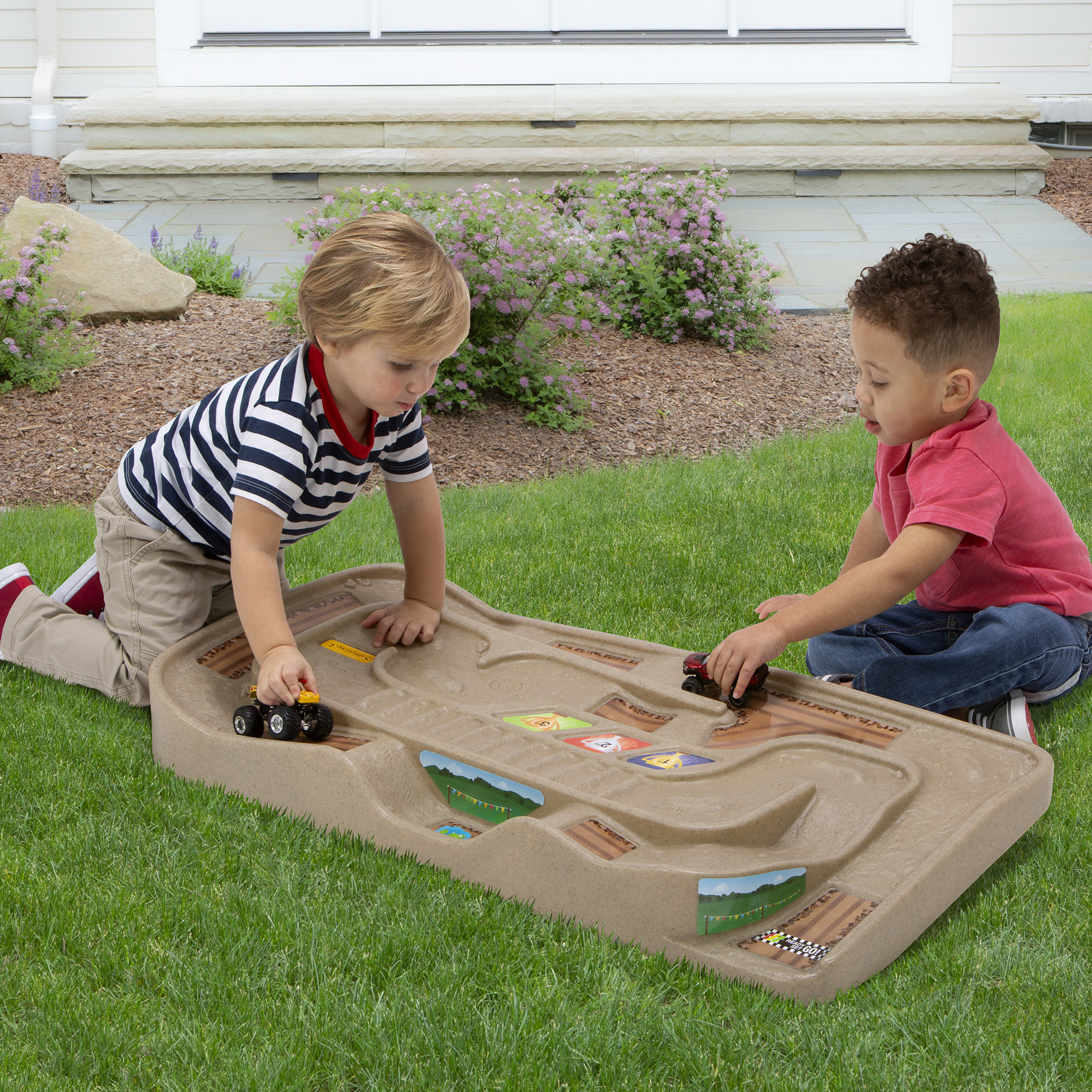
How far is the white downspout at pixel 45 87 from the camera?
31.3 ft

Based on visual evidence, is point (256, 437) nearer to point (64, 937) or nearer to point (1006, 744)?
point (64, 937)

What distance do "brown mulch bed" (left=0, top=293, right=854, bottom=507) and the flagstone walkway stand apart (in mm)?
934

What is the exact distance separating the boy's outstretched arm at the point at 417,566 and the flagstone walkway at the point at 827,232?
14.9ft

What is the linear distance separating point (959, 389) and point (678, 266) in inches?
165

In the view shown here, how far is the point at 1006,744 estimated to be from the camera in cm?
234

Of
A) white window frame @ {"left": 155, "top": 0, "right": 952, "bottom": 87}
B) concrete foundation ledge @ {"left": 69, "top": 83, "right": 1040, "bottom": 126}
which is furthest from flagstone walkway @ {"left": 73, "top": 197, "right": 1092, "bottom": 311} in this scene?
white window frame @ {"left": 155, "top": 0, "right": 952, "bottom": 87}

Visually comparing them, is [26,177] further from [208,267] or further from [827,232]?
[827,232]

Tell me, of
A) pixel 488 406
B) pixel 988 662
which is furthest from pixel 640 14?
pixel 988 662

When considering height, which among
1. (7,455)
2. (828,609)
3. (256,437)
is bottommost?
(7,455)

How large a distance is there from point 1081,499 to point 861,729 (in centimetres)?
208

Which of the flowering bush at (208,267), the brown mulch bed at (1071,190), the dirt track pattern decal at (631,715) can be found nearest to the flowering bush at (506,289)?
the flowering bush at (208,267)

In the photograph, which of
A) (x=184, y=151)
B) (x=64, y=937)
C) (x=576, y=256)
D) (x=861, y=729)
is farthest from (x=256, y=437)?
(x=184, y=151)

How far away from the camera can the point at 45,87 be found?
379 inches

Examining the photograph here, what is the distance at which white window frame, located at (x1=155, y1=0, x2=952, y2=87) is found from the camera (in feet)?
31.5
